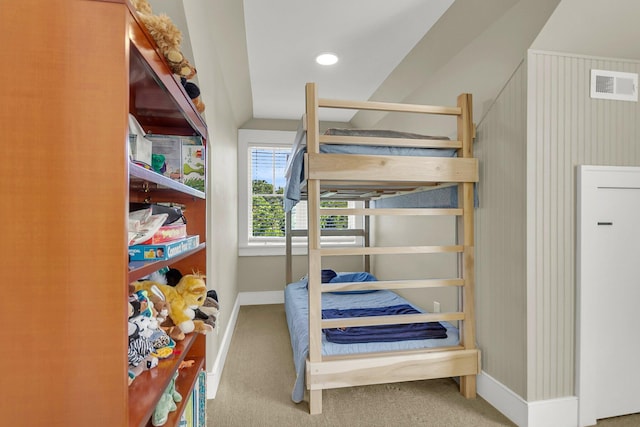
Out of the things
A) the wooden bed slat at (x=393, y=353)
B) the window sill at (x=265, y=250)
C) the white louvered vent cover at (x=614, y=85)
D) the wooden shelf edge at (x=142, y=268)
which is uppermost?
the white louvered vent cover at (x=614, y=85)

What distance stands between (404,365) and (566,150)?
4.86ft

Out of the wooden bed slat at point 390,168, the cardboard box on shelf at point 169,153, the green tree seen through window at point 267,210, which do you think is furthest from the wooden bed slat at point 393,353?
the green tree seen through window at point 267,210

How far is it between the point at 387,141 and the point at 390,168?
159 mm

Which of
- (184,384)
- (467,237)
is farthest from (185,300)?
(467,237)

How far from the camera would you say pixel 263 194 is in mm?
4320

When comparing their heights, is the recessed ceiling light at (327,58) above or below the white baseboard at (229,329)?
above

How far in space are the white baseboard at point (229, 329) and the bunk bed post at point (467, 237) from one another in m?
1.57

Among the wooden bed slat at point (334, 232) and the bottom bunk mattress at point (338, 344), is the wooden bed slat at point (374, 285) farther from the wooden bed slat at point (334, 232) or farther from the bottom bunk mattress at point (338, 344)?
the wooden bed slat at point (334, 232)

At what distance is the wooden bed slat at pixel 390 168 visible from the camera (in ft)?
6.09

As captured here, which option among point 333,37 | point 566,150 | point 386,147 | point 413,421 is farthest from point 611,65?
point 413,421

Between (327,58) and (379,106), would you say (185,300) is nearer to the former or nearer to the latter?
(379,106)

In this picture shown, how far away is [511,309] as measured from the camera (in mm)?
1840

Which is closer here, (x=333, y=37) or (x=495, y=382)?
(x=495, y=382)

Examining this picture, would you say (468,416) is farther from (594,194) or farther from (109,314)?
(109,314)
